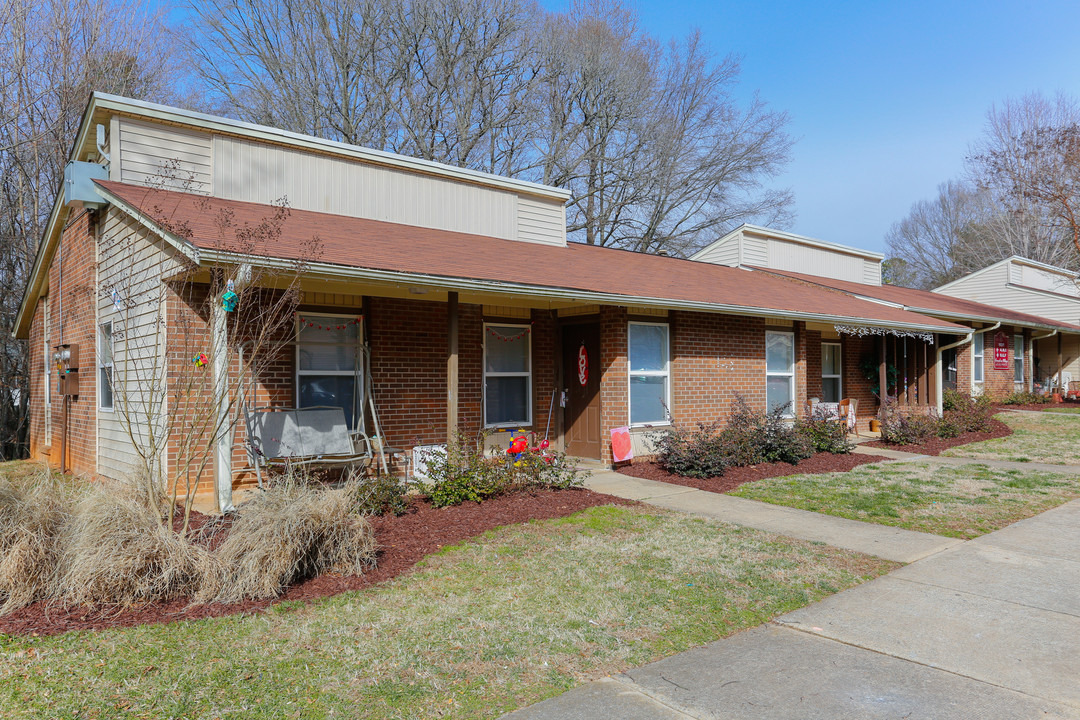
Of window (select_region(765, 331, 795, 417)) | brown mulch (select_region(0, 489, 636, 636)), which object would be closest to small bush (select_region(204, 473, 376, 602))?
brown mulch (select_region(0, 489, 636, 636))

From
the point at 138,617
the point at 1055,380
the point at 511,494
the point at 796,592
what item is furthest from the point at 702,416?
the point at 1055,380

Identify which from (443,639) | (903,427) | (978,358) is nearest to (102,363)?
(443,639)

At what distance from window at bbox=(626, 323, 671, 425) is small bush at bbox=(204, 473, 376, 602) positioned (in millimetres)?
6102

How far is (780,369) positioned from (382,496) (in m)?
8.78

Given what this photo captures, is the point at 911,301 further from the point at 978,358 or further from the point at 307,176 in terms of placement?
the point at 307,176

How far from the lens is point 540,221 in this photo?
1310cm

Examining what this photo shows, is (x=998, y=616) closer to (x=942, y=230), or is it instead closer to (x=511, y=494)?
(x=511, y=494)

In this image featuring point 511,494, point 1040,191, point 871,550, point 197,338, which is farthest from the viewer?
point 1040,191

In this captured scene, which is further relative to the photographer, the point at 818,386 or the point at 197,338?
the point at 818,386

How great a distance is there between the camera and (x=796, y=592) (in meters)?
4.96

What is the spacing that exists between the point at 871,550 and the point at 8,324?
18263 mm

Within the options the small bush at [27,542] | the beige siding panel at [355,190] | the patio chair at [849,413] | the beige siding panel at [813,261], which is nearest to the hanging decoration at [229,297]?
the small bush at [27,542]

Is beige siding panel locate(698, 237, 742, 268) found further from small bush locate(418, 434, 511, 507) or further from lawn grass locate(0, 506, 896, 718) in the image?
lawn grass locate(0, 506, 896, 718)

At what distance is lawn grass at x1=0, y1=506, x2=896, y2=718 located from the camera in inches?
131
